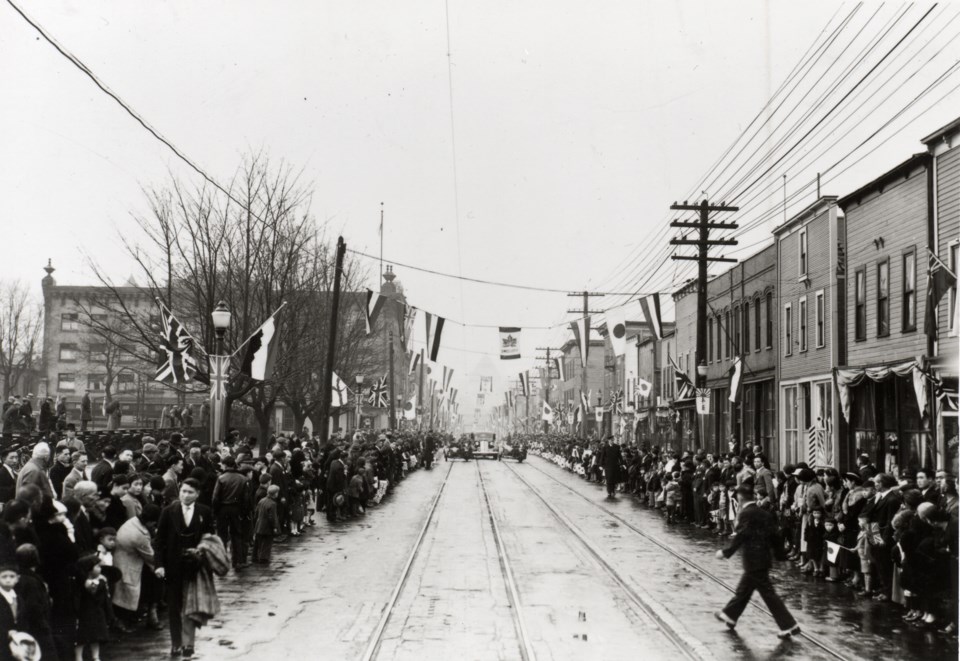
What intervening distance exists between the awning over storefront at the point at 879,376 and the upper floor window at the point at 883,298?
1018 millimetres

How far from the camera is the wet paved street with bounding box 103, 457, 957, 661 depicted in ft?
34.3

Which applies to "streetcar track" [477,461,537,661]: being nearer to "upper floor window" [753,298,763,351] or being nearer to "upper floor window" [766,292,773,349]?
"upper floor window" [766,292,773,349]

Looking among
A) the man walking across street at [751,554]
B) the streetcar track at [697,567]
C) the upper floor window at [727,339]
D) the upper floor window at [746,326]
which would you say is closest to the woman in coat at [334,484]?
the streetcar track at [697,567]

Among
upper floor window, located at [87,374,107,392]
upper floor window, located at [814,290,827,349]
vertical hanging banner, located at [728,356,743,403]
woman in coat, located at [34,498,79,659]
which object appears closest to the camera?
woman in coat, located at [34,498,79,659]

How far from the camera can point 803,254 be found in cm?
3250

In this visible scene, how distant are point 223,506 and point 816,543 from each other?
29.6 ft

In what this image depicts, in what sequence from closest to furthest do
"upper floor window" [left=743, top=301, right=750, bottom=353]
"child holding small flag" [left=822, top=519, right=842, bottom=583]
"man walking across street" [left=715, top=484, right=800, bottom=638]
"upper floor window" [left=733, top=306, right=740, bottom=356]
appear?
"man walking across street" [left=715, top=484, right=800, bottom=638] < "child holding small flag" [left=822, top=519, right=842, bottom=583] < "upper floor window" [left=743, top=301, right=750, bottom=353] < "upper floor window" [left=733, top=306, right=740, bottom=356]

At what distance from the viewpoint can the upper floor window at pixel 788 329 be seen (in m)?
34.0

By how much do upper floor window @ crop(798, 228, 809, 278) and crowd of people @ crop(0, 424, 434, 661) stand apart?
64.0 ft

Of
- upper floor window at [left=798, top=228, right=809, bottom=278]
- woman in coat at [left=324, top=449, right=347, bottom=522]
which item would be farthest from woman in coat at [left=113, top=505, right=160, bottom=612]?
upper floor window at [left=798, top=228, right=809, bottom=278]

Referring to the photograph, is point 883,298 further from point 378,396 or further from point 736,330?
point 378,396

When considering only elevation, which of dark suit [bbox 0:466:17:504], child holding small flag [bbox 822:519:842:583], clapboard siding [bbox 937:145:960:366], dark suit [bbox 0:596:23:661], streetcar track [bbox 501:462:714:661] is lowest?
streetcar track [bbox 501:462:714:661]

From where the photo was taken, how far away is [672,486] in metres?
25.5

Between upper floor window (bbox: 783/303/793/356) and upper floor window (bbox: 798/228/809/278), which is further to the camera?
upper floor window (bbox: 783/303/793/356)
